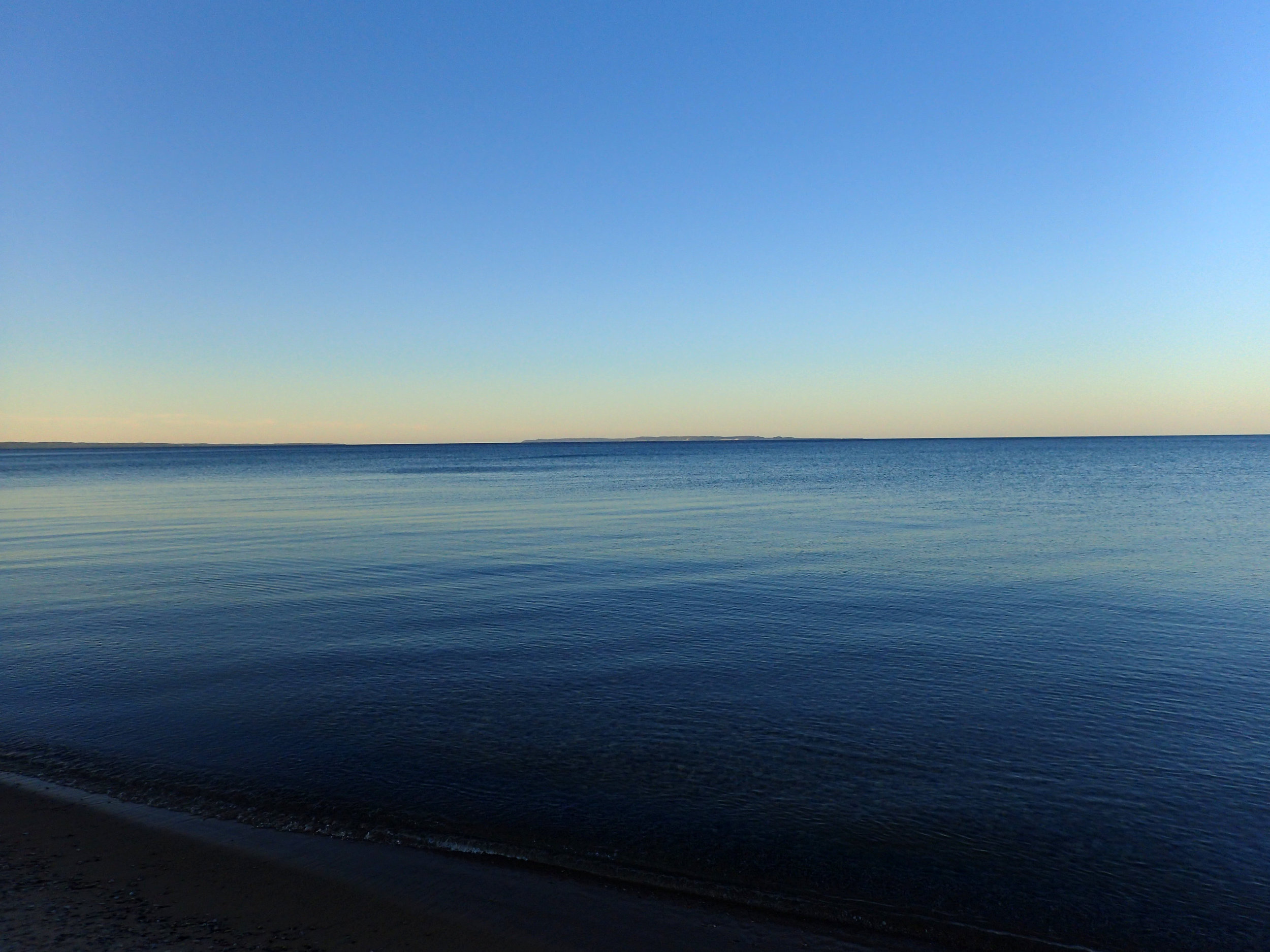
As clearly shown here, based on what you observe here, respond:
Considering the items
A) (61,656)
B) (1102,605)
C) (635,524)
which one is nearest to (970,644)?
(1102,605)

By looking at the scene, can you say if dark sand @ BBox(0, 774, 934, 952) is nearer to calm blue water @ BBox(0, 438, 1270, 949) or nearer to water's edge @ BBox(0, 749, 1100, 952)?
water's edge @ BBox(0, 749, 1100, 952)

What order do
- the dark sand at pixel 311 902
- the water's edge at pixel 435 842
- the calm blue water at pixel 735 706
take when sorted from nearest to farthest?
the dark sand at pixel 311 902 < the water's edge at pixel 435 842 < the calm blue water at pixel 735 706

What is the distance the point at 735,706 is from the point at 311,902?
706 cm

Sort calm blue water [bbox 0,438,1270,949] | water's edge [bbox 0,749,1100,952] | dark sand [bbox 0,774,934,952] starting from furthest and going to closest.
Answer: calm blue water [bbox 0,438,1270,949] → water's edge [bbox 0,749,1100,952] → dark sand [bbox 0,774,934,952]

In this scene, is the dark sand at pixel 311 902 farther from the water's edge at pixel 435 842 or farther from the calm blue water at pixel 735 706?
the calm blue water at pixel 735 706

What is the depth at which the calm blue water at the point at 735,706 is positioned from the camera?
26.9 ft

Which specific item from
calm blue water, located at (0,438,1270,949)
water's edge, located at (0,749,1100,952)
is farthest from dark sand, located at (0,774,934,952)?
calm blue water, located at (0,438,1270,949)

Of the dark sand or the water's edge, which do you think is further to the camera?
the water's edge

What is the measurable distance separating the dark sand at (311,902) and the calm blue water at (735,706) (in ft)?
1.60

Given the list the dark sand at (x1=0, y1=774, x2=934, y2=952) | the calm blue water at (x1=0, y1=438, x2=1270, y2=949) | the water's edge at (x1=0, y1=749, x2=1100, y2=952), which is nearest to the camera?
the dark sand at (x1=0, y1=774, x2=934, y2=952)

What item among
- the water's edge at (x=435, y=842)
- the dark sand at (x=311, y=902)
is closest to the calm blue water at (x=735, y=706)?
the water's edge at (x=435, y=842)

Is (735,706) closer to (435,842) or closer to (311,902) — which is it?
(435,842)

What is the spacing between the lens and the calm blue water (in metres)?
8.19

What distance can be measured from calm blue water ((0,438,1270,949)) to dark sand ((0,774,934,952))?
1.60ft
